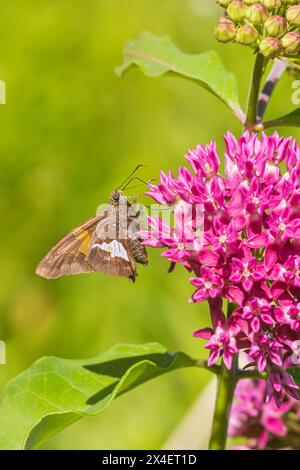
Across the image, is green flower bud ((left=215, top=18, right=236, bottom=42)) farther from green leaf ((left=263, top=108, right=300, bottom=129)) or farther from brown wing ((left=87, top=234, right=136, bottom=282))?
brown wing ((left=87, top=234, right=136, bottom=282))

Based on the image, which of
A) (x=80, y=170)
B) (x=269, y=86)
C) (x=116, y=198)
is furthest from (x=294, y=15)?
(x=80, y=170)

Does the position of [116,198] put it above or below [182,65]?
below

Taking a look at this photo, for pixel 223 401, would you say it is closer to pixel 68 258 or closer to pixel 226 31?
pixel 68 258

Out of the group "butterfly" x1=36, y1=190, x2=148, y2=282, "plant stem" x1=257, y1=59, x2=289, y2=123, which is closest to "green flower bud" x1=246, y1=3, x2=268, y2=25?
"plant stem" x1=257, y1=59, x2=289, y2=123

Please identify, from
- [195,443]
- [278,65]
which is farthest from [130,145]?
[278,65]

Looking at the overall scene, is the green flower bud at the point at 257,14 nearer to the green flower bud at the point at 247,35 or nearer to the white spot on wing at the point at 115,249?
the green flower bud at the point at 247,35
